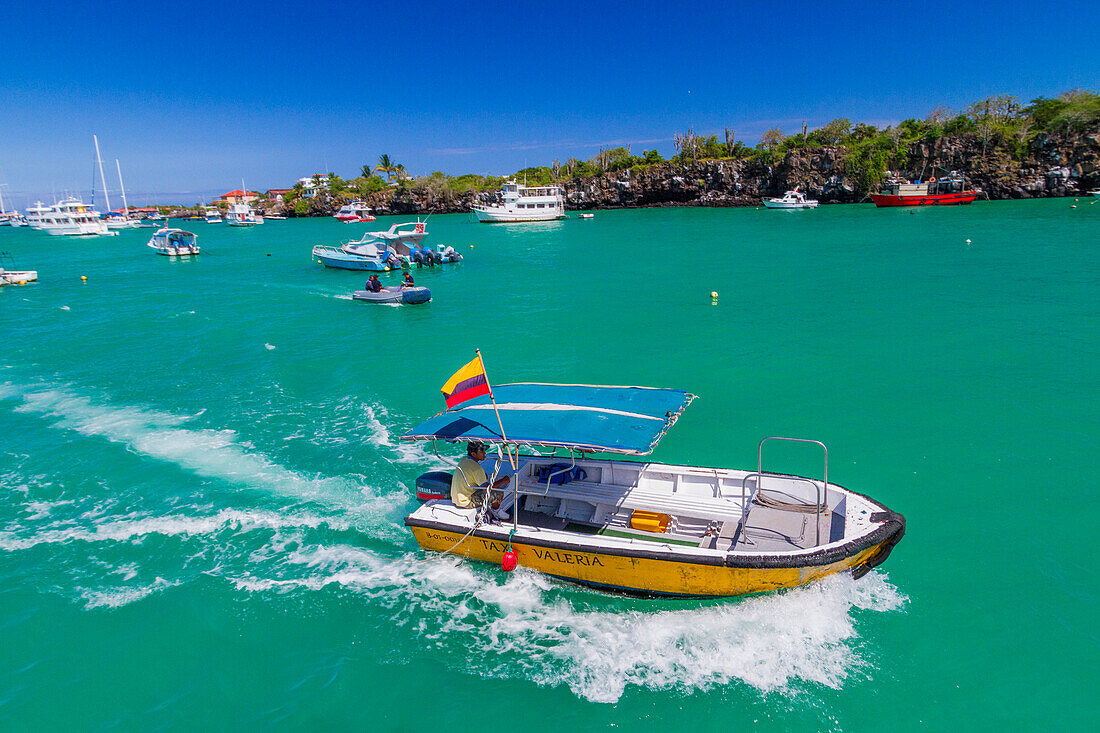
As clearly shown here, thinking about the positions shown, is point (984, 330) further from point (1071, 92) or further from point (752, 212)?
point (1071, 92)

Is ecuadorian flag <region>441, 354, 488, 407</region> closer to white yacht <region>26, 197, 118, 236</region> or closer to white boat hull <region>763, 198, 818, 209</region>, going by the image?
white boat hull <region>763, 198, 818, 209</region>

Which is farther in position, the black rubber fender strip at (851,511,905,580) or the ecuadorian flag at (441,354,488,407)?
the ecuadorian flag at (441,354,488,407)

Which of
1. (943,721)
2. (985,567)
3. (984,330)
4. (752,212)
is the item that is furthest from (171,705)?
(752,212)

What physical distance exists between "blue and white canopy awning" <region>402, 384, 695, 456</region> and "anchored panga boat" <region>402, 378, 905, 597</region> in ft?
0.11

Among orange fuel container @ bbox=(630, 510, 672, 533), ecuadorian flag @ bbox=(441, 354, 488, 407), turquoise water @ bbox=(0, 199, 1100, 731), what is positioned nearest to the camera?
turquoise water @ bbox=(0, 199, 1100, 731)

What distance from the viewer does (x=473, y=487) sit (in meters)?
11.0

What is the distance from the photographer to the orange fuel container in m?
10.4

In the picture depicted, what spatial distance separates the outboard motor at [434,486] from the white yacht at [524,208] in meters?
91.5

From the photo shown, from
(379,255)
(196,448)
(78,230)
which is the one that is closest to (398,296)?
(379,255)

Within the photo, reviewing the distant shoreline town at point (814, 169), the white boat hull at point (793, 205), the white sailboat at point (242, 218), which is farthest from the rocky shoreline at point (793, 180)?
the white sailboat at point (242, 218)

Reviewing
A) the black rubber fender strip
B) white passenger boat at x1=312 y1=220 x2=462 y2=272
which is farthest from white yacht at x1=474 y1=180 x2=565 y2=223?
the black rubber fender strip

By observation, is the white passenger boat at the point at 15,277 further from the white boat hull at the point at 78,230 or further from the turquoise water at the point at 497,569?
the white boat hull at the point at 78,230

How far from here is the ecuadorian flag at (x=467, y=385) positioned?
10.3m

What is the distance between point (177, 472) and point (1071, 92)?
143 m
